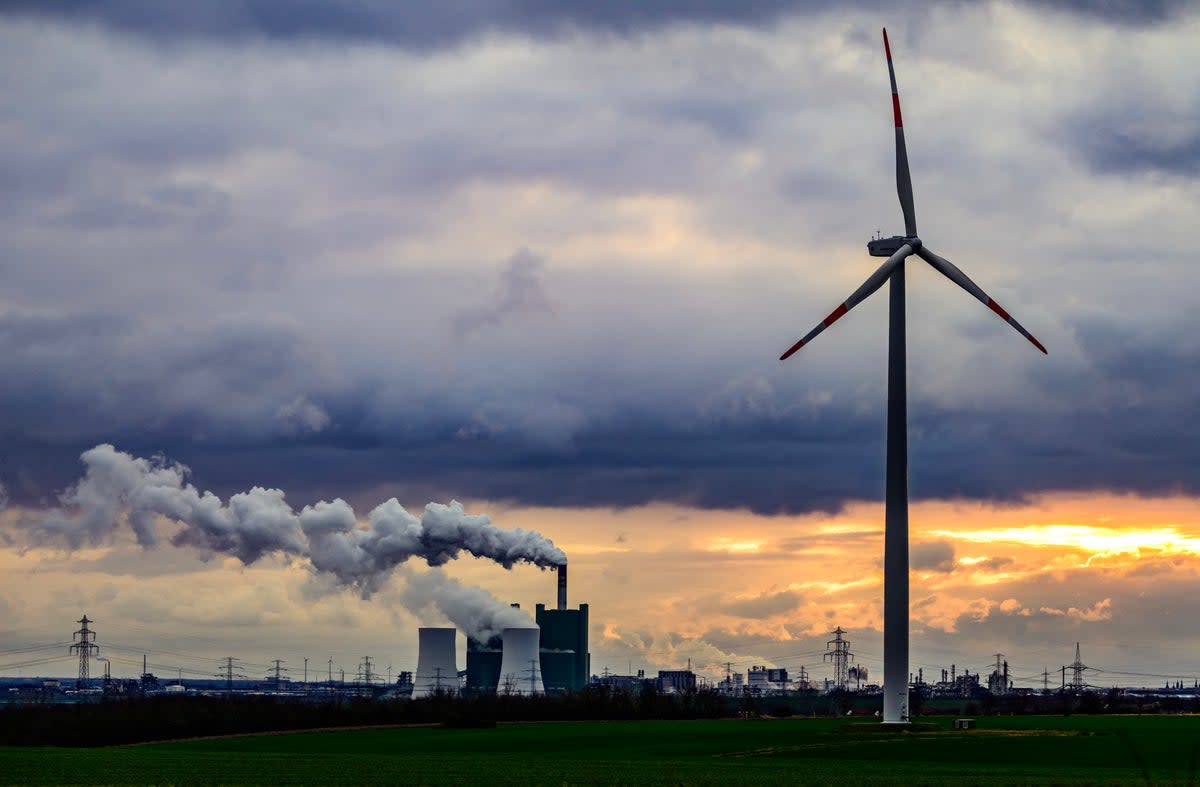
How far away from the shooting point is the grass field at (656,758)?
7250 cm

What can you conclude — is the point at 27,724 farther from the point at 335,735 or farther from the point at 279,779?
the point at 279,779

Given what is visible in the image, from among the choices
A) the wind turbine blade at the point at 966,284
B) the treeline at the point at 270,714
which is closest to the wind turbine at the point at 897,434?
the wind turbine blade at the point at 966,284

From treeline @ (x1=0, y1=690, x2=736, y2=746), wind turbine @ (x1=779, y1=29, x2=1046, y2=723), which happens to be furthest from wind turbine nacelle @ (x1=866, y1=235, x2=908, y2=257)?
treeline @ (x1=0, y1=690, x2=736, y2=746)

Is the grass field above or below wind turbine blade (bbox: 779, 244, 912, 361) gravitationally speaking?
below

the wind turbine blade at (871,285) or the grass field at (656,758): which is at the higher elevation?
the wind turbine blade at (871,285)

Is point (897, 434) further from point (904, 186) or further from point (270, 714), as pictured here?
point (270, 714)

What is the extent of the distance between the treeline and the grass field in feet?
33.4

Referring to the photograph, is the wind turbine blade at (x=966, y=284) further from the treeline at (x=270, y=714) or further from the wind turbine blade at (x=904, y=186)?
the treeline at (x=270, y=714)

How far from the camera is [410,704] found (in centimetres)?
17862

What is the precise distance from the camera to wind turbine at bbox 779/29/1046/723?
110m

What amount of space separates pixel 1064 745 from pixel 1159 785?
38626 millimetres

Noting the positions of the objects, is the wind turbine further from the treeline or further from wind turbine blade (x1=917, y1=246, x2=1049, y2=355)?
the treeline

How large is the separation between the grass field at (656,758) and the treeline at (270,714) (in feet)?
33.4

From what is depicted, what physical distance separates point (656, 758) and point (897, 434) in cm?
2979
